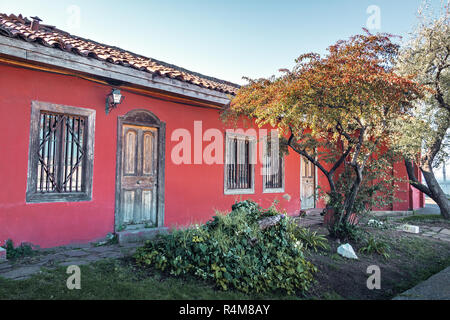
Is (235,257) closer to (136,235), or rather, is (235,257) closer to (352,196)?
(136,235)

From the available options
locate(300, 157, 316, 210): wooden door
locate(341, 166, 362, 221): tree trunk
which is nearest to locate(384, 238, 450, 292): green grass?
locate(341, 166, 362, 221): tree trunk

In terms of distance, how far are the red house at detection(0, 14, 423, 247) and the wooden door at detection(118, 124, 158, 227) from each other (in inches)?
0.8

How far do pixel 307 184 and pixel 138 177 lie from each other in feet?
20.1

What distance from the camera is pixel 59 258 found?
13.2ft

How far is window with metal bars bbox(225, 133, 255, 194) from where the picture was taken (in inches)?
286

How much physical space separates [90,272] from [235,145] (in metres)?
4.85

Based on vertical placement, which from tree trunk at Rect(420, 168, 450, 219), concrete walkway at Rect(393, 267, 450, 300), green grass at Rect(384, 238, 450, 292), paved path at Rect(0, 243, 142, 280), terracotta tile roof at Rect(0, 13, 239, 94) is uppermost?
terracotta tile roof at Rect(0, 13, 239, 94)

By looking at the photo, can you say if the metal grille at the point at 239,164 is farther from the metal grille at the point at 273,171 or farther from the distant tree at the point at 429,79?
the distant tree at the point at 429,79

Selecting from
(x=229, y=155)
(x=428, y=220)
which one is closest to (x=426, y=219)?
(x=428, y=220)

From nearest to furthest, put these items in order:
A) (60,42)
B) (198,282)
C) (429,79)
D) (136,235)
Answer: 1. (198,282)
2. (60,42)
3. (136,235)
4. (429,79)

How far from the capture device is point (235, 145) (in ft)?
24.7

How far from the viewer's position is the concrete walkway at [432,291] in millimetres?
3090

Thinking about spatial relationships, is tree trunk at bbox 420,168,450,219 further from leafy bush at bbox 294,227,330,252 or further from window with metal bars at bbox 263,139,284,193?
leafy bush at bbox 294,227,330,252
